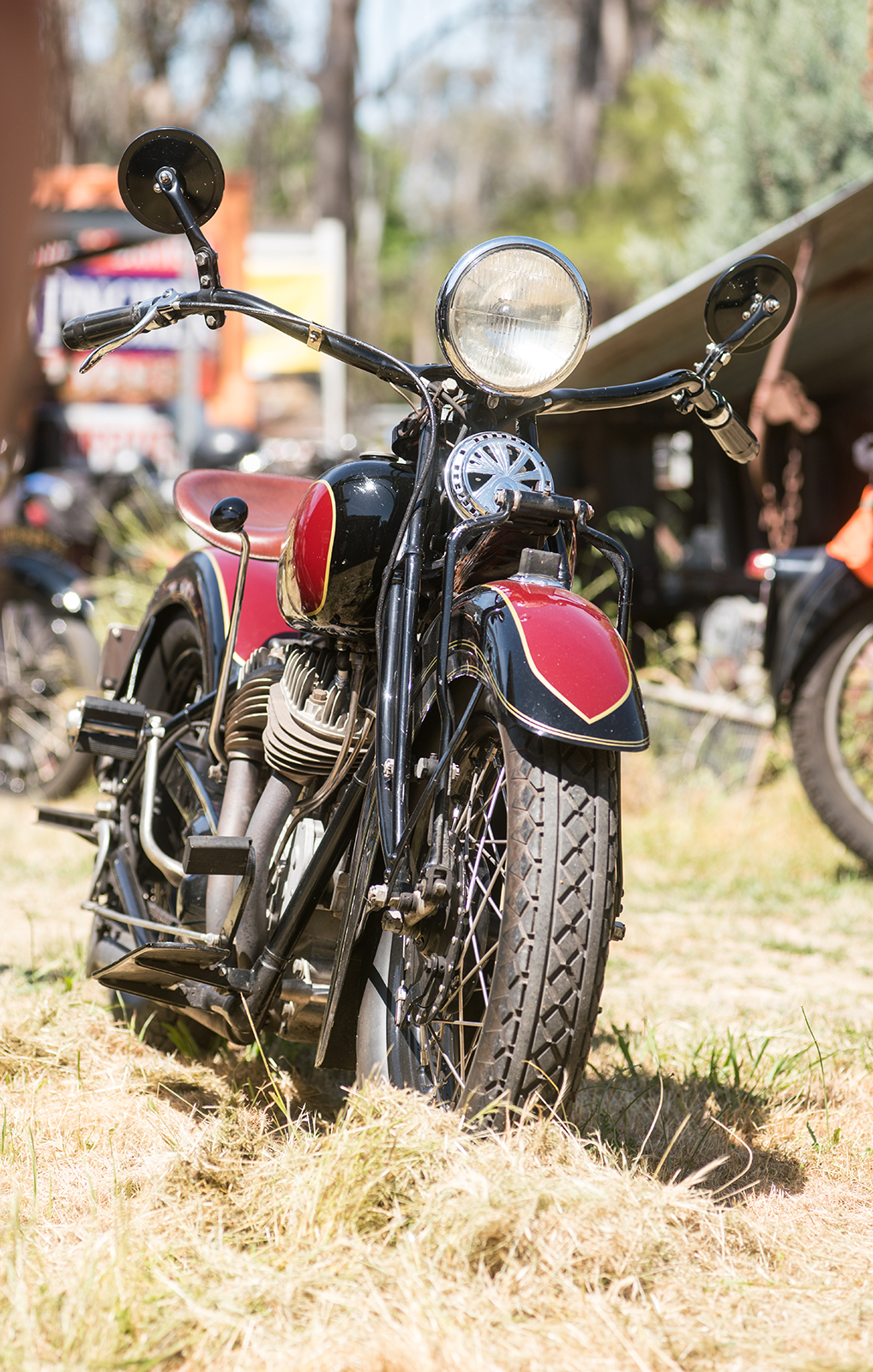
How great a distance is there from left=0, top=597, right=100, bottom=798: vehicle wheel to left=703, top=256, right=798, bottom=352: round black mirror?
4.16 metres

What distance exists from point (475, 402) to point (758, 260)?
0.62m

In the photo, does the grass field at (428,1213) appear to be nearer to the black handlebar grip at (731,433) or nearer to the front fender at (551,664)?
the front fender at (551,664)

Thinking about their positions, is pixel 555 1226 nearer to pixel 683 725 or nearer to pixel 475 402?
pixel 475 402

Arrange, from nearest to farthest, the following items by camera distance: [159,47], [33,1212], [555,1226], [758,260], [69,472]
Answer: [555,1226], [33,1212], [758,260], [69,472], [159,47]

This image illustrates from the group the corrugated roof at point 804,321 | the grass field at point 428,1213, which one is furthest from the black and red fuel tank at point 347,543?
the corrugated roof at point 804,321

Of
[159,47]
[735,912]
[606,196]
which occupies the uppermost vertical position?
[159,47]

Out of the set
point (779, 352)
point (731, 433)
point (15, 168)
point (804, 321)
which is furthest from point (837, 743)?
Answer: point (15, 168)

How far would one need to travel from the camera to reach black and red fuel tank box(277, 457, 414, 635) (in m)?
2.21

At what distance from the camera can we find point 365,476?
226 cm

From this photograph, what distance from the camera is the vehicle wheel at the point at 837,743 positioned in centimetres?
453

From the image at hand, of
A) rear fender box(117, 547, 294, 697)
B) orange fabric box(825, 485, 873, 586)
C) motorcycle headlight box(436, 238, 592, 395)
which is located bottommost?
rear fender box(117, 547, 294, 697)

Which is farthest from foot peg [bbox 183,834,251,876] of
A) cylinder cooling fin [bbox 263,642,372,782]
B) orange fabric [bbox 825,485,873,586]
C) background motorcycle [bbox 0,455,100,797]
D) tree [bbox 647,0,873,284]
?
tree [bbox 647,0,873,284]

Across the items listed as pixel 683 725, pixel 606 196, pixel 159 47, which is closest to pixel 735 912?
pixel 683 725

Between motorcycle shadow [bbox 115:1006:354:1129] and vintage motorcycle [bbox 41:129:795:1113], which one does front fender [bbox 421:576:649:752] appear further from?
motorcycle shadow [bbox 115:1006:354:1129]
